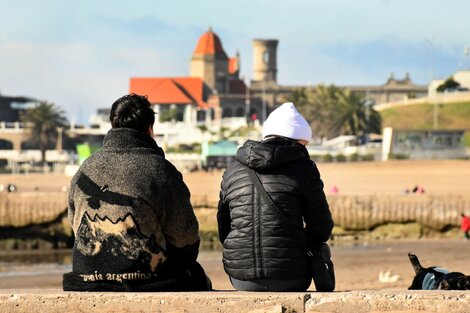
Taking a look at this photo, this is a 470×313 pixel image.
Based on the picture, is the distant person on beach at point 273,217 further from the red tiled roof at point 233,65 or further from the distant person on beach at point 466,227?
the red tiled roof at point 233,65

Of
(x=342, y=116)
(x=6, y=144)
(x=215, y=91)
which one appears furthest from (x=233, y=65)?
(x=342, y=116)

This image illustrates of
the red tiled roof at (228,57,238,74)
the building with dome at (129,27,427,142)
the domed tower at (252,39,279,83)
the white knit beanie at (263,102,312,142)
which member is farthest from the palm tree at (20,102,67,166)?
the white knit beanie at (263,102,312,142)

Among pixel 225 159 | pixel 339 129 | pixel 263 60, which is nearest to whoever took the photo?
pixel 225 159

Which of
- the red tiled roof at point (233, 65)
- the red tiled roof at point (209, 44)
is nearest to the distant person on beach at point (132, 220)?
the red tiled roof at point (209, 44)

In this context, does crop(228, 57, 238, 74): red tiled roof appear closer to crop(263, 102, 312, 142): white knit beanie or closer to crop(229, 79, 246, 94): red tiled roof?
crop(229, 79, 246, 94): red tiled roof

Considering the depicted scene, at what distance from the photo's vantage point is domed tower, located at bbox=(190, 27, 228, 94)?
148375mm

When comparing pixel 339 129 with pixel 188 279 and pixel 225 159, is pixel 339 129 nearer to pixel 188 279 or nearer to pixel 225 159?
pixel 225 159

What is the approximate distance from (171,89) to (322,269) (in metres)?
131

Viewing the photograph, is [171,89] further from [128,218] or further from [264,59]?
[128,218]

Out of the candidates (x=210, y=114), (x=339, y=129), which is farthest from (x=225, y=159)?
(x=210, y=114)

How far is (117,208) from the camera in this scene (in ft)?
22.0

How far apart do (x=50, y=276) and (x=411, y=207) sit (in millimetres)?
10270

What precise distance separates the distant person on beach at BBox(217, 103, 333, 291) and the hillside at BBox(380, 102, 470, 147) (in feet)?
309

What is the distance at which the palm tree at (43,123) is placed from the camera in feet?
353
